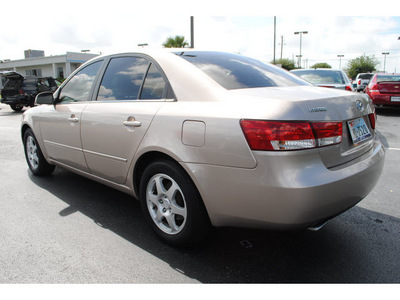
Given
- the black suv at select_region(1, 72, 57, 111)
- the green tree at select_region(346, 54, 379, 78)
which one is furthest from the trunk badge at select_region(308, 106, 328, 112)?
the green tree at select_region(346, 54, 379, 78)

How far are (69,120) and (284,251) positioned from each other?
2.49 metres

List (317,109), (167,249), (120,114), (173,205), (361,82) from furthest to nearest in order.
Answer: (361,82) < (120,114) < (167,249) < (173,205) < (317,109)

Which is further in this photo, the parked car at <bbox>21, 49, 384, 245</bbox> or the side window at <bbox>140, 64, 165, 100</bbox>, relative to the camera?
the side window at <bbox>140, 64, 165, 100</bbox>

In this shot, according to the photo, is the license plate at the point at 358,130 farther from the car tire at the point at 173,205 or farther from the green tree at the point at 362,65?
the green tree at the point at 362,65

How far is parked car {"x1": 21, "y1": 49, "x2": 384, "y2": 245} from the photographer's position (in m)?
1.97

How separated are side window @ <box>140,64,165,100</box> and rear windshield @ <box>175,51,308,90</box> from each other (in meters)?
0.26

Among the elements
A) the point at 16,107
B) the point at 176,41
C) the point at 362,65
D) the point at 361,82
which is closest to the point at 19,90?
the point at 16,107

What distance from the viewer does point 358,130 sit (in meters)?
2.38

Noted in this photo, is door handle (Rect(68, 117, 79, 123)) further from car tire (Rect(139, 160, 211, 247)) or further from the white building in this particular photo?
the white building

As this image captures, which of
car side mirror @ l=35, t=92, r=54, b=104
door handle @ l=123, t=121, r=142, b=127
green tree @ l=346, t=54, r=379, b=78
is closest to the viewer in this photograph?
door handle @ l=123, t=121, r=142, b=127

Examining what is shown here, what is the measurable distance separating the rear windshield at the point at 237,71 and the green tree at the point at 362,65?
7807 centimetres

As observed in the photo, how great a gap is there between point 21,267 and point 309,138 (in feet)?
7.22

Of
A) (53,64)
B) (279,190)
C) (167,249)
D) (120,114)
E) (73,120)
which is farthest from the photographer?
(53,64)

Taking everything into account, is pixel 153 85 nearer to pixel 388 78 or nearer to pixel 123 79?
pixel 123 79
